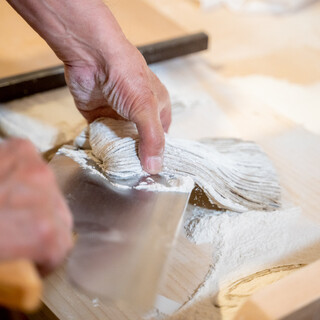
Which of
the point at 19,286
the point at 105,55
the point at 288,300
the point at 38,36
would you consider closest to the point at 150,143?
the point at 105,55

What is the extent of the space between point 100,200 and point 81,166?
0.13 metres

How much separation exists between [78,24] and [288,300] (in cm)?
68

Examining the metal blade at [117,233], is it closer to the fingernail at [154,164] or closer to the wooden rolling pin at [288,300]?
the fingernail at [154,164]

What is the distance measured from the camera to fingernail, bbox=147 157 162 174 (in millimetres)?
948

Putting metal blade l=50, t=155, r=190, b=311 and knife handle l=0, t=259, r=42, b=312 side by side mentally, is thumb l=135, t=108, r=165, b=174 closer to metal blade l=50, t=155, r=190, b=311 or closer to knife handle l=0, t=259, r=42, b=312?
metal blade l=50, t=155, r=190, b=311

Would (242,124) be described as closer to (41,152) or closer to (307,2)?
(41,152)

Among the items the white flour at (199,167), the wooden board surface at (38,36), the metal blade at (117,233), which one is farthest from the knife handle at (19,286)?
the wooden board surface at (38,36)

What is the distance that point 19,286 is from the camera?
492 mm

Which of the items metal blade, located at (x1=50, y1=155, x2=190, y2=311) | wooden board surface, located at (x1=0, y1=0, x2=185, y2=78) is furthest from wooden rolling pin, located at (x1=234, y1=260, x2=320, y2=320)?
wooden board surface, located at (x1=0, y1=0, x2=185, y2=78)

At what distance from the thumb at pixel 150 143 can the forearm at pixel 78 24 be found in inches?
6.9

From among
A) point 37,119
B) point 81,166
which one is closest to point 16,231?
point 81,166

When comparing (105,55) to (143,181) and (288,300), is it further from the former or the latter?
(288,300)

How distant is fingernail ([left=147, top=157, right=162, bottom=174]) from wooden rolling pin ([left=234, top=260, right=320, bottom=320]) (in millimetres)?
334

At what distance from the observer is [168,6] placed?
2.13 metres
